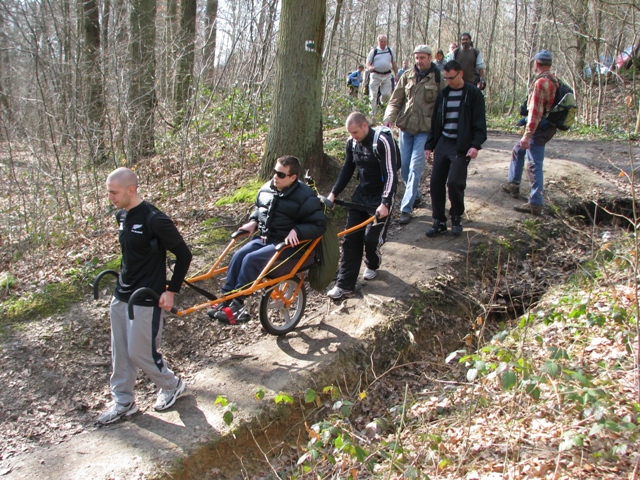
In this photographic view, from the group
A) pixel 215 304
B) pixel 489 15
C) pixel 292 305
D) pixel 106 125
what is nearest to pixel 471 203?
pixel 292 305

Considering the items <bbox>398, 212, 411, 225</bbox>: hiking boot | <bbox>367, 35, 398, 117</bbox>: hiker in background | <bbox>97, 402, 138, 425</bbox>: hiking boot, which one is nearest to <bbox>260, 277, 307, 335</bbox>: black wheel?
<bbox>97, 402, 138, 425</bbox>: hiking boot

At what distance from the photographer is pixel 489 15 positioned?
29594 mm

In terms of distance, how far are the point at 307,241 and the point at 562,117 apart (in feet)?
14.5

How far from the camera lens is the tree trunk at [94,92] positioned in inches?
354

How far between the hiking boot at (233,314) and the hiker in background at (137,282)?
56cm

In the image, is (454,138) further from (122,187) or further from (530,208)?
(122,187)

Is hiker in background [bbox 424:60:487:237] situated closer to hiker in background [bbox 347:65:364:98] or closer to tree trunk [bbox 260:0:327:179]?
tree trunk [bbox 260:0:327:179]

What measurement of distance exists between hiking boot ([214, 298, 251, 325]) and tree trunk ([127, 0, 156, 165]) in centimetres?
543

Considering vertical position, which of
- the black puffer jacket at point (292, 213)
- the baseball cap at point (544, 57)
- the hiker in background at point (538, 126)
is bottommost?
the black puffer jacket at point (292, 213)

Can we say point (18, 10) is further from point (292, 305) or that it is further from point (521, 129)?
point (521, 129)

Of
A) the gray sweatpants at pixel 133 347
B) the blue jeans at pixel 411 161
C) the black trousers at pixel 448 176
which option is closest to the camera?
the gray sweatpants at pixel 133 347

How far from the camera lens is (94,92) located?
11219mm

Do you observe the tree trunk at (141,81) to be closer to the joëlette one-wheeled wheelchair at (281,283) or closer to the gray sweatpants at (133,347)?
the joëlette one-wheeled wheelchair at (281,283)

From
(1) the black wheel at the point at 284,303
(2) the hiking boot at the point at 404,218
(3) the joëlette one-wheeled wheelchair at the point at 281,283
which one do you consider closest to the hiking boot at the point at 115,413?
(3) the joëlette one-wheeled wheelchair at the point at 281,283
